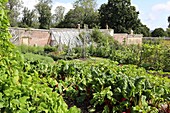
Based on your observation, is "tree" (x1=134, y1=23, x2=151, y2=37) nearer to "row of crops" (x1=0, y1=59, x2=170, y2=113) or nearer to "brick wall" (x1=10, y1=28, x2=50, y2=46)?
"brick wall" (x1=10, y1=28, x2=50, y2=46)

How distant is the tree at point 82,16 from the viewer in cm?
3991

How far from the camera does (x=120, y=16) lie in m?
39.9

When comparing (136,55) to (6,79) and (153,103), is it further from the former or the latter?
(6,79)

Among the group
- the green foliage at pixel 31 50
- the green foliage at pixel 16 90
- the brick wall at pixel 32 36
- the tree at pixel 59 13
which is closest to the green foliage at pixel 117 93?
the green foliage at pixel 16 90

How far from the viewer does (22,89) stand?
2.25m

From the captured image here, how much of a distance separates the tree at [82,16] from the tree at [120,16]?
1.47 meters

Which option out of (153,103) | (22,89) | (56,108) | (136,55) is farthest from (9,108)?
(136,55)

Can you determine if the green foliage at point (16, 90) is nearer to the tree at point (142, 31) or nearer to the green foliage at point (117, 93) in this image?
the green foliage at point (117, 93)

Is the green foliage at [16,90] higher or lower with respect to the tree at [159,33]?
lower

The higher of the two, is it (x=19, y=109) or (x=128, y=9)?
(x=128, y=9)

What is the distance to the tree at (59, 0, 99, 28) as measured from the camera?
39.9 m

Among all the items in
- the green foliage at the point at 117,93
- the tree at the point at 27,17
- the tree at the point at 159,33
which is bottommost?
the green foliage at the point at 117,93

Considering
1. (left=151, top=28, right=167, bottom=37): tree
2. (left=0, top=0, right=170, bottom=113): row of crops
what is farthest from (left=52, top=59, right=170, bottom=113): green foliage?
(left=151, top=28, right=167, bottom=37): tree

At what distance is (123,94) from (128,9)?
3870cm
